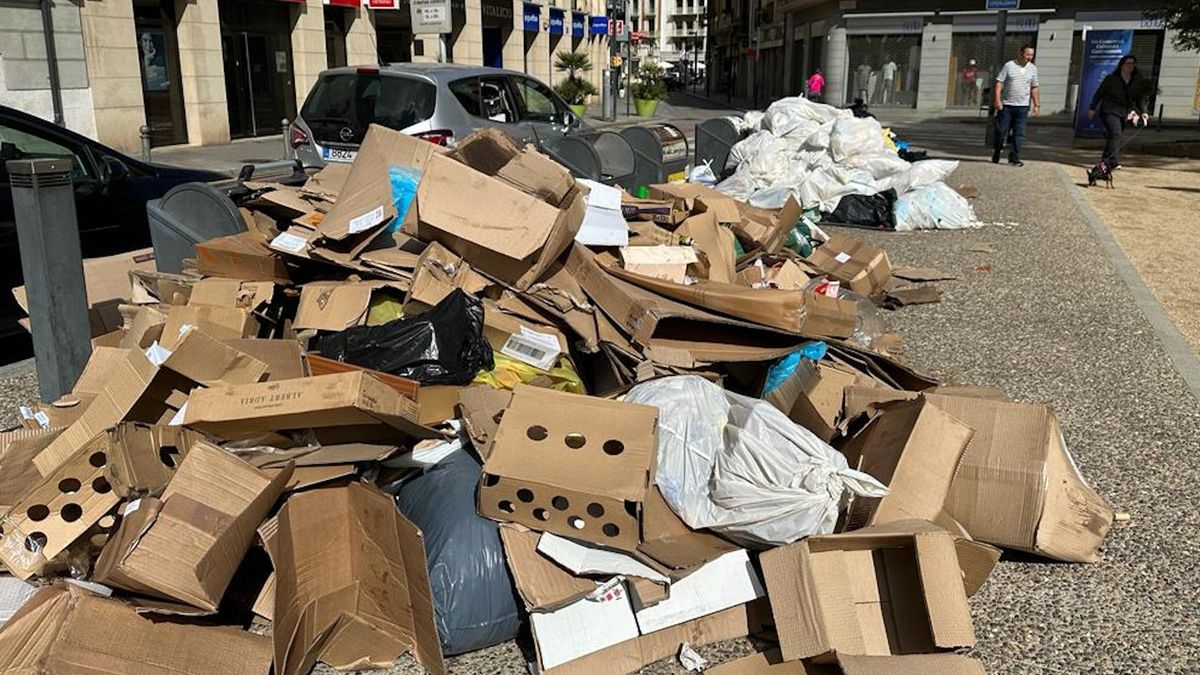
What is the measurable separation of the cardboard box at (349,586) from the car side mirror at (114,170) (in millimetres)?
4118

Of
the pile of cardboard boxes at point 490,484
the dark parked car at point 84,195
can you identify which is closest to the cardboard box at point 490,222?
the pile of cardboard boxes at point 490,484

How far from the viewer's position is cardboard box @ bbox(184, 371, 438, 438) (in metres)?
3.01

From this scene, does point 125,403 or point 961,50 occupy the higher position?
point 961,50

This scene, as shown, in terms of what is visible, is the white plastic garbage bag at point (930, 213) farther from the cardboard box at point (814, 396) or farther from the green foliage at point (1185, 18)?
the green foliage at point (1185, 18)

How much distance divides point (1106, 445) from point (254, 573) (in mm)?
3663

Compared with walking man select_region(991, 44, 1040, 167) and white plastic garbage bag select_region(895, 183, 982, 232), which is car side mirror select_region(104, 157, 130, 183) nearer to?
white plastic garbage bag select_region(895, 183, 982, 232)

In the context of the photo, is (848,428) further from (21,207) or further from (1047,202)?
(1047,202)

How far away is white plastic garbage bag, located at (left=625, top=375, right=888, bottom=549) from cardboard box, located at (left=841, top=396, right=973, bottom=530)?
0.12 meters

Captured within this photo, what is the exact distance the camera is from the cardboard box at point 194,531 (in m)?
→ 2.58

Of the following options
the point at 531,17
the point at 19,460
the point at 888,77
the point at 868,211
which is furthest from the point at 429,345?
the point at 888,77

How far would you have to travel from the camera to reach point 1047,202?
12.0 m

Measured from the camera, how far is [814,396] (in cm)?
390

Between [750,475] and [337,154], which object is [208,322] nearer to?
[750,475]

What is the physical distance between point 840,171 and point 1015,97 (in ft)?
21.1
